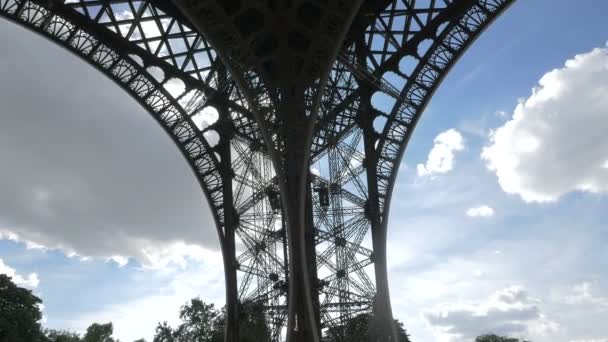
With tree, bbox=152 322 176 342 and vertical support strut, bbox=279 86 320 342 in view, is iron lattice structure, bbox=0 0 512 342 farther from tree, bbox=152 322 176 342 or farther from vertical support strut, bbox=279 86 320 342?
tree, bbox=152 322 176 342

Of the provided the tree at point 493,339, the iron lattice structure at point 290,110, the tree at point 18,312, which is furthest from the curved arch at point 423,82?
the tree at point 493,339

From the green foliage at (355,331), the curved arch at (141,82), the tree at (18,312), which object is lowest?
the green foliage at (355,331)

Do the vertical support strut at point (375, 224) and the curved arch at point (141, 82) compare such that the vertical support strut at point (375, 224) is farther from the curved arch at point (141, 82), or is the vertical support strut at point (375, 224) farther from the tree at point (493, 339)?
the tree at point (493, 339)

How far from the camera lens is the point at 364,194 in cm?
2497

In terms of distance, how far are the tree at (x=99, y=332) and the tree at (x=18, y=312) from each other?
2263cm

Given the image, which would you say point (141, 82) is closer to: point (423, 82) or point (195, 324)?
point (423, 82)

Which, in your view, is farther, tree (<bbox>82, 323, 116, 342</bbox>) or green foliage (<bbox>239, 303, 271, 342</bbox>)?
tree (<bbox>82, 323, 116, 342</bbox>)

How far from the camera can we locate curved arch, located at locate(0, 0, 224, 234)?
21.0 meters

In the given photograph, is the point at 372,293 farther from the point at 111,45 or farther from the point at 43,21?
the point at 43,21

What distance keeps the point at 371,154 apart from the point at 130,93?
966 cm

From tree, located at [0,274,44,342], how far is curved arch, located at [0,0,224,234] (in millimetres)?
12223

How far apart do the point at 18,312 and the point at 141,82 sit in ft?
50.1

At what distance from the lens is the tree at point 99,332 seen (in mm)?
54312

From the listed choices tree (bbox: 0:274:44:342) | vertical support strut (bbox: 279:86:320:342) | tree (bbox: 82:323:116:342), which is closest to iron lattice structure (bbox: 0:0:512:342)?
vertical support strut (bbox: 279:86:320:342)
